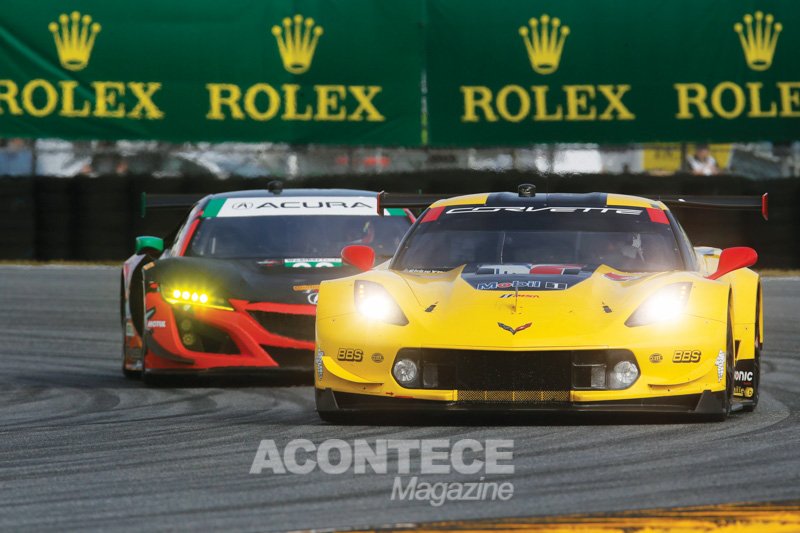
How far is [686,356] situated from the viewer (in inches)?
294

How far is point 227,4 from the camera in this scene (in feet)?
67.7

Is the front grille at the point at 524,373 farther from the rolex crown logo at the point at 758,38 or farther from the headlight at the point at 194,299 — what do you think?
the rolex crown logo at the point at 758,38

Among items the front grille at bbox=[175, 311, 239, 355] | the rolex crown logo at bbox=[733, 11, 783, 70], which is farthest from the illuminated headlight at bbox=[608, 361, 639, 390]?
the rolex crown logo at bbox=[733, 11, 783, 70]

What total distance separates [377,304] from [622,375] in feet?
3.64

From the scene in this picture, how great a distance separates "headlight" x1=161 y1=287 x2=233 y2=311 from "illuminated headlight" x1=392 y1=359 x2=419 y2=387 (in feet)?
8.40

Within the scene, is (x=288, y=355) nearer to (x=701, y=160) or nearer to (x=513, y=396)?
(x=513, y=396)

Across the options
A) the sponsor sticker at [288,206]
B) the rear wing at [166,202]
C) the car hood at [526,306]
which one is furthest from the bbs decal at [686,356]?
the rear wing at [166,202]

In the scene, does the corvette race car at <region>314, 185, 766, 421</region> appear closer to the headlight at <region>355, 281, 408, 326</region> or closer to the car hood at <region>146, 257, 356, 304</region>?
the headlight at <region>355, 281, 408, 326</region>

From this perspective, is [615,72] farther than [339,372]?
Yes

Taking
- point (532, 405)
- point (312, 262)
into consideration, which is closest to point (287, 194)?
point (312, 262)

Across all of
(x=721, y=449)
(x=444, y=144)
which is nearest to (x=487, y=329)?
(x=721, y=449)

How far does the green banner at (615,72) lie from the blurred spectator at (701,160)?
14cm

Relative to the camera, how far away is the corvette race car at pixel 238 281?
32.4 feet

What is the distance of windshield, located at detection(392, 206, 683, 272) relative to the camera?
27.7 feet
